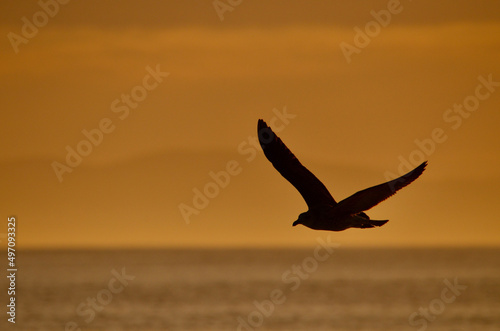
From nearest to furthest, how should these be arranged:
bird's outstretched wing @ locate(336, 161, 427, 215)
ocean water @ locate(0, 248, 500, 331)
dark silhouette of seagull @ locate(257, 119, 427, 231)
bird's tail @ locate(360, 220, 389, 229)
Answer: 1. bird's outstretched wing @ locate(336, 161, 427, 215)
2. bird's tail @ locate(360, 220, 389, 229)
3. dark silhouette of seagull @ locate(257, 119, 427, 231)
4. ocean water @ locate(0, 248, 500, 331)

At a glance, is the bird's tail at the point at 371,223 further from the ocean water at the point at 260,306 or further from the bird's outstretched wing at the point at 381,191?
the ocean water at the point at 260,306

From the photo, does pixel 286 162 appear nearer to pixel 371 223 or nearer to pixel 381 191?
pixel 371 223

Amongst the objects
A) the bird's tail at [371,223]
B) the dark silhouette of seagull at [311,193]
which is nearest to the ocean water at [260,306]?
the dark silhouette of seagull at [311,193]

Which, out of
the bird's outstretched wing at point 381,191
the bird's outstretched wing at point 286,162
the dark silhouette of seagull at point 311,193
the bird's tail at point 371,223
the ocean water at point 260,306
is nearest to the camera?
the bird's outstretched wing at point 381,191

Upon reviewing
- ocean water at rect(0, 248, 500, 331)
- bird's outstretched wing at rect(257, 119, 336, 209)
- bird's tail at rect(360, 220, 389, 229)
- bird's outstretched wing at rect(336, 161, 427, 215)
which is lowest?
bird's tail at rect(360, 220, 389, 229)

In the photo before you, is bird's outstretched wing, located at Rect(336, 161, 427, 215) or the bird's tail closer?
bird's outstretched wing, located at Rect(336, 161, 427, 215)

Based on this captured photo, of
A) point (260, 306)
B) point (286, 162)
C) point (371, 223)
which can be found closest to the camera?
point (371, 223)

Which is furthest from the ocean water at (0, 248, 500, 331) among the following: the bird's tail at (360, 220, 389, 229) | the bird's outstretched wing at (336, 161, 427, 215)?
the bird's outstretched wing at (336, 161, 427, 215)

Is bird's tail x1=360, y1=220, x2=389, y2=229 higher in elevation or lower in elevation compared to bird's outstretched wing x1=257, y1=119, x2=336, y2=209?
lower

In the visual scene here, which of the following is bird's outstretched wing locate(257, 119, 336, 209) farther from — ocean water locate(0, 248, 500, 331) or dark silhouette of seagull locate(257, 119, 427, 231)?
ocean water locate(0, 248, 500, 331)

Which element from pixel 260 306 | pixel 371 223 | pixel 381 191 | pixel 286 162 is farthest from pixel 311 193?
pixel 260 306

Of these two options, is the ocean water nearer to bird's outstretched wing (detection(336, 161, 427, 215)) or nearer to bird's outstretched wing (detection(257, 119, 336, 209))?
bird's outstretched wing (detection(257, 119, 336, 209))

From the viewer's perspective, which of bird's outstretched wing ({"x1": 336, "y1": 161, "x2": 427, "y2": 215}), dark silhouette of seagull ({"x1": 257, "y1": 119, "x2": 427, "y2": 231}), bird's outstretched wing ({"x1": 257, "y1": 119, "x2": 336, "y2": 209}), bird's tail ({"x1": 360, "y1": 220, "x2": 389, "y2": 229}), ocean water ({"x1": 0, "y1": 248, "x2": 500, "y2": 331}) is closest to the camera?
bird's outstretched wing ({"x1": 336, "y1": 161, "x2": 427, "y2": 215})

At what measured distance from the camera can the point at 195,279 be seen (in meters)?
84.7
